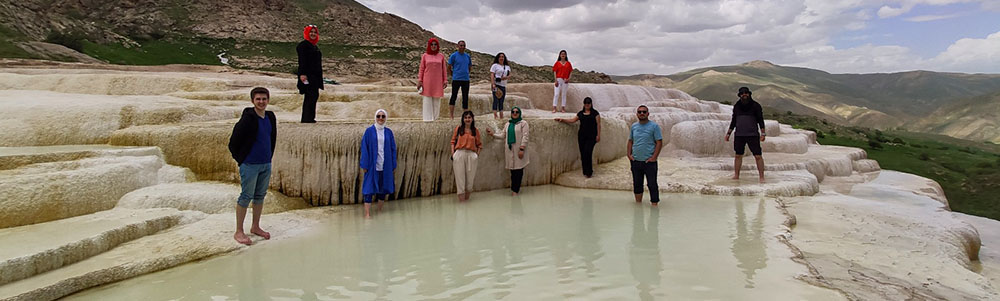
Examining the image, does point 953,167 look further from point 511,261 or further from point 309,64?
point 309,64

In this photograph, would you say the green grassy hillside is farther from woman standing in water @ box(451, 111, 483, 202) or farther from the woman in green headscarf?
woman standing in water @ box(451, 111, 483, 202)

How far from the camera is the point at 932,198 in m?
8.98

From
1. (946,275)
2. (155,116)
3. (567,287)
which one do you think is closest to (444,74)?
(155,116)

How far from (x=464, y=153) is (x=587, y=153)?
95.9 inches

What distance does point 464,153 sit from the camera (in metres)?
7.46

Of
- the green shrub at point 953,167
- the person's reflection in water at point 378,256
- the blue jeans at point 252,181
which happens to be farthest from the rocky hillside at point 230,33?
the blue jeans at point 252,181

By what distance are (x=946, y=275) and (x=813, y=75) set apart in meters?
149

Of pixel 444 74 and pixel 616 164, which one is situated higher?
pixel 444 74

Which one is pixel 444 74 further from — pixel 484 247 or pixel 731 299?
pixel 731 299

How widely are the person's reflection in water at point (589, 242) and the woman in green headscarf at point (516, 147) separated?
165cm

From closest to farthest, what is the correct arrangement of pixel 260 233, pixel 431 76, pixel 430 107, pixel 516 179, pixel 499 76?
pixel 260 233 → pixel 431 76 → pixel 516 179 → pixel 430 107 → pixel 499 76

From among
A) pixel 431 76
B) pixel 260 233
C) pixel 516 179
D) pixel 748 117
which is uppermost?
pixel 431 76

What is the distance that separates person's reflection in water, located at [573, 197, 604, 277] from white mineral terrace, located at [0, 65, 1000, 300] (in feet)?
0.10

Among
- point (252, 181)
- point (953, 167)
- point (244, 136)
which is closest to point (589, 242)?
point (252, 181)
